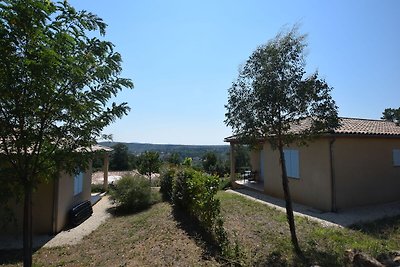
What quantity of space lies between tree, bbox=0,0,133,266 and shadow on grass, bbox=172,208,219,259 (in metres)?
4.20

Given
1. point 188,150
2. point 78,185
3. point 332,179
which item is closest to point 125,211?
point 78,185

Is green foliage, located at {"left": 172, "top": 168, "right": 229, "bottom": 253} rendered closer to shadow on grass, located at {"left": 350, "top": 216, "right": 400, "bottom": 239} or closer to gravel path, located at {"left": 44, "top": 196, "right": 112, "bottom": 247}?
gravel path, located at {"left": 44, "top": 196, "right": 112, "bottom": 247}

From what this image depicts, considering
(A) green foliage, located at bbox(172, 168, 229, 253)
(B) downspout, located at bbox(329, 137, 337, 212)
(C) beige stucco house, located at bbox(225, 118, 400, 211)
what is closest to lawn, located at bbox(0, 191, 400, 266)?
(A) green foliage, located at bbox(172, 168, 229, 253)

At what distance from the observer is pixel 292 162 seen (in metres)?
13.3

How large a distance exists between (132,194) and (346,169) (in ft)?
31.0

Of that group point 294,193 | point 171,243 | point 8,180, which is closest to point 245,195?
point 294,193

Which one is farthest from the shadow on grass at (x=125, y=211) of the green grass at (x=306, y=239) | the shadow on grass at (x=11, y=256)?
the shadow on grass at (x=11, y=256)

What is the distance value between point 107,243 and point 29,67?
22.4ft

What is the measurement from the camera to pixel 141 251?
7.31 meters

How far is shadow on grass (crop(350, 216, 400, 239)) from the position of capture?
27.7ft

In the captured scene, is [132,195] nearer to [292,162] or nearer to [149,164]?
[292,162]

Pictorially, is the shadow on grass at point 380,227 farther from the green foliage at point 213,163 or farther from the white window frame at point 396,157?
the green foliage at point 213,163

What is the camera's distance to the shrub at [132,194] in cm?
1322

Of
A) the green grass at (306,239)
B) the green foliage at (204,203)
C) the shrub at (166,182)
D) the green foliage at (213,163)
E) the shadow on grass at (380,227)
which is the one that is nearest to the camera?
the green grass at (306,239)
